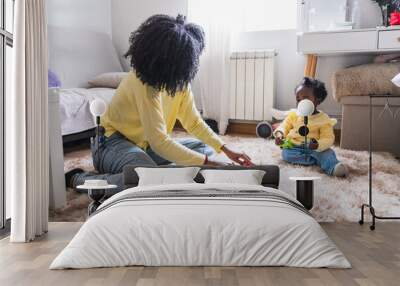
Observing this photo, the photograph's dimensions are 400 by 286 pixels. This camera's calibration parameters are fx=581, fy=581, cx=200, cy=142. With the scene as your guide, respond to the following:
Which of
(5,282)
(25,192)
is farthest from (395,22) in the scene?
(5,282)

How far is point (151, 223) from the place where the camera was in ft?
9.85

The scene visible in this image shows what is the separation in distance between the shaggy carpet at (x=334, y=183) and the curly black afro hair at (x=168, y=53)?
0.42 metres

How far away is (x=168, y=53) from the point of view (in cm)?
408

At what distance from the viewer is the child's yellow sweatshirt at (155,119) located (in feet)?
13.7

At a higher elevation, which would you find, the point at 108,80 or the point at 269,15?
the point at 269,15

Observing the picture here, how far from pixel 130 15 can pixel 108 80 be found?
0.51 metres

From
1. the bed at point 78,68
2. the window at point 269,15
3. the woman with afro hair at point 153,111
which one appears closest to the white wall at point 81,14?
the bed at point 78,68

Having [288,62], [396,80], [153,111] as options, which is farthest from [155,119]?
[396,80]

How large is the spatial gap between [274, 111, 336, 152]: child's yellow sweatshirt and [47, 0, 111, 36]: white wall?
1475 mm

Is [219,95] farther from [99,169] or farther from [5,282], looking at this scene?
[5,282]

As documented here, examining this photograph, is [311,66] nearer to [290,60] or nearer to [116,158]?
[290,60]

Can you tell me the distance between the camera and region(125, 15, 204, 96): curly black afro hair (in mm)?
4105

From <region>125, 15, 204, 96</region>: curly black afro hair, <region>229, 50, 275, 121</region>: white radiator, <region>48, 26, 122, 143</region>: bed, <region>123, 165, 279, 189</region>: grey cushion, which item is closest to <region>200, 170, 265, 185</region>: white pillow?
<region>123, 165, 279, 189</region>: grey cushion

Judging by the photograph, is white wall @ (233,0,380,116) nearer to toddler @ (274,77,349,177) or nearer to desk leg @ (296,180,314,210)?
toddler @ (274,77,349,177)
